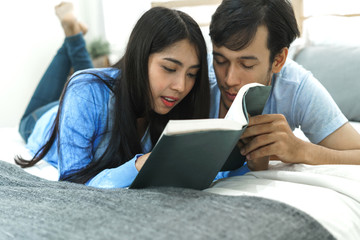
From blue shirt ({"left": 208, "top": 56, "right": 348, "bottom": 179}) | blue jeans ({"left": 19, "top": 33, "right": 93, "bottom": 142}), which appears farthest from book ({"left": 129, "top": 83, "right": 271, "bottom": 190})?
blue jeans ({"left": 19, "top": 33, "right": 93, "bottom": 142})

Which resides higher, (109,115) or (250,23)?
(250,23)

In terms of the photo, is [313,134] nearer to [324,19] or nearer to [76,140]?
[76,140]

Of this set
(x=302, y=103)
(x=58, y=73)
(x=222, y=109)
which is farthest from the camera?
(x=58, y=73)

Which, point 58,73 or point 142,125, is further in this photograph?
point 58,73

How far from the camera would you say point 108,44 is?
10.9 ft

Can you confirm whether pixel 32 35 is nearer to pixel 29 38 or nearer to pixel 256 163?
pixel 29 38

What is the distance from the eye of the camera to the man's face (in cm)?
117

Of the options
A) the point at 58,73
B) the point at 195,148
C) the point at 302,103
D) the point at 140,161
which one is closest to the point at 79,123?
the point at 140,161

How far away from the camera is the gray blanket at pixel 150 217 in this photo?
588 mm

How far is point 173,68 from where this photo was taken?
1121 millimetres

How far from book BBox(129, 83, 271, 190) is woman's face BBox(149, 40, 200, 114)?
28 centimetres

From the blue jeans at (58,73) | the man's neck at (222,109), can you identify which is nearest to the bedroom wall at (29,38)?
the blue jeans at (58,73)

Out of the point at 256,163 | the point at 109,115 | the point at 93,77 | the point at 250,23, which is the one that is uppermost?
the point at 250,23

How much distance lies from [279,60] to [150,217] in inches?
32.1
